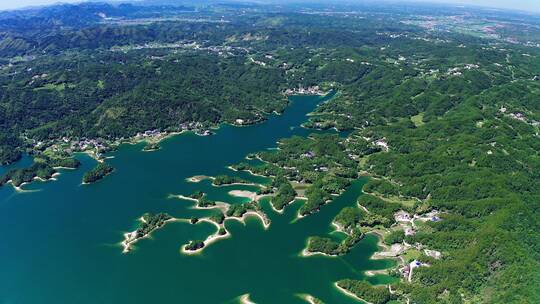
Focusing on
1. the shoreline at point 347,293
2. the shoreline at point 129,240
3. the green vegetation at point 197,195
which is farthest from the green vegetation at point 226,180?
the shoreline at point 347,293

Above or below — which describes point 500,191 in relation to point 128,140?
above

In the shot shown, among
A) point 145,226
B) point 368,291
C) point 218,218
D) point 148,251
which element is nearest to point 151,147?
point 145,226

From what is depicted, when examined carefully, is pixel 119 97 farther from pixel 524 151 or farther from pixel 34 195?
pixel 524 151

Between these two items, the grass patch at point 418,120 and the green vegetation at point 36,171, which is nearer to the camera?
the green vegetation at point 36,171

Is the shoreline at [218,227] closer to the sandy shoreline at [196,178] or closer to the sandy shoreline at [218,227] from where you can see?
the sandy shoreline at [218,227]

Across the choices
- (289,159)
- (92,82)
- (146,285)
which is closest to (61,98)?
(92,82)
